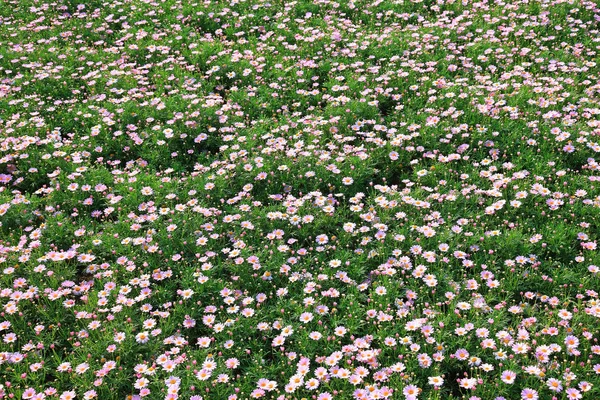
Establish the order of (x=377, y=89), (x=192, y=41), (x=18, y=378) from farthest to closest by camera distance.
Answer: (x=192, y=41) < (x=377, y=89) < (x=18, y=378)

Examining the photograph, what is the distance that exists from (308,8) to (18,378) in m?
7.04

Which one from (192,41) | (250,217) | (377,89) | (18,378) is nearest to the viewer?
(18,378)

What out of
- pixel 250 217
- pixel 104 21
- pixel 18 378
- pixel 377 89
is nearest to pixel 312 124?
pixel 377 89

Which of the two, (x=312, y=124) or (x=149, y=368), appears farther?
(x=312, y=124)

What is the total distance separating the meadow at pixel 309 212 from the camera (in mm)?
3912

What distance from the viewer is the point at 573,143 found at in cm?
573

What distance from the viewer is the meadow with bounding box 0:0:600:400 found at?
3.91 m

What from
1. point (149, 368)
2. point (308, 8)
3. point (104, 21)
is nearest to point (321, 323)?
point (149, 368)

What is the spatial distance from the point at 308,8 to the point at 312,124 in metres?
3.57

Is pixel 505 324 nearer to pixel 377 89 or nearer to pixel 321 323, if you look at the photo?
pixel 321 323

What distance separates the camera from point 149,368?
3.93 metres

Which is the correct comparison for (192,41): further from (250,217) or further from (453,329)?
(453,329)

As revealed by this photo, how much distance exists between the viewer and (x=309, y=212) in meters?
5.23

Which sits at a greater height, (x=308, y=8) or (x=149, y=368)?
(x=308, y=8)
